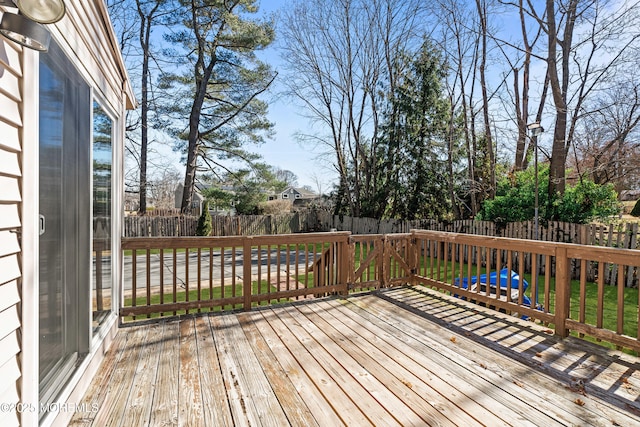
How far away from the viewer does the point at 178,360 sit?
2584 millimetres

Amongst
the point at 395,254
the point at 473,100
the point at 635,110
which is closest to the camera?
the point at 395,254

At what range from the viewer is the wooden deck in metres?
1.92

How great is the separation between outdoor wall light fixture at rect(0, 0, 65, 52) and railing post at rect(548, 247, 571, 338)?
155 inches

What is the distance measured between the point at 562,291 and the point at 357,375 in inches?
86.6

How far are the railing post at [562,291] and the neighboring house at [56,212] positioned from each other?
3.90 metres

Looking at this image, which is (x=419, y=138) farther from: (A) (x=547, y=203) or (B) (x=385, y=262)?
(B) (x=385, y=262)

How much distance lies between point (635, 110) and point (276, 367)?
381 inches

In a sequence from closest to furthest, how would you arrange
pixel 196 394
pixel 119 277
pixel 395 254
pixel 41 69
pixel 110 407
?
pixel 41 69
pixel 110 407
pixel 196 394
pixel 119 277
pixel 395 254

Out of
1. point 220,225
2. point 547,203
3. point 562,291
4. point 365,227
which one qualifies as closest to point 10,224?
point 562,291

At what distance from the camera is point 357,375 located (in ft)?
7.77

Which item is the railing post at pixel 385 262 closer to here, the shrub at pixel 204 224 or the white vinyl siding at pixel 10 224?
the white vinyl siding at pixel 10 224

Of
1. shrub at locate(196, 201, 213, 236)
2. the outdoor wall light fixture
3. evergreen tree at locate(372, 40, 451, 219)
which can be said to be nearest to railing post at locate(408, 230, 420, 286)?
the outdoor wall light fixture

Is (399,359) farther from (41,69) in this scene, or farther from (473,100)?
(473,100)

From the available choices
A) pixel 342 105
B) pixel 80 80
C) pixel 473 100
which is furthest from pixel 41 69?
pixel 342 105
